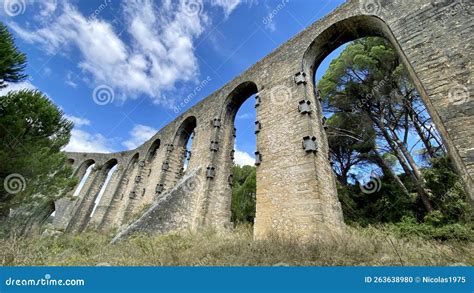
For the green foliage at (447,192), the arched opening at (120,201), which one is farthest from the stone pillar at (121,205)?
the green foliage at (447,192)

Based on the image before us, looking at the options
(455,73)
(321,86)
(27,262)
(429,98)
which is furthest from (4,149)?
(321,86)

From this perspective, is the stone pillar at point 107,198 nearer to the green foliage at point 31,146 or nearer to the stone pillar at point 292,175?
the green foliage at point 31,146

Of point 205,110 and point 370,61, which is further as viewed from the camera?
point 205,110

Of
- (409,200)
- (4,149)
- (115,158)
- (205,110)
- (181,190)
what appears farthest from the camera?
(115,158)

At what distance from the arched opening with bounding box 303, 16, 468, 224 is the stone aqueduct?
72 centimetres

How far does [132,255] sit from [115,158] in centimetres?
1831

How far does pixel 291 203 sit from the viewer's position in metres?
6.36

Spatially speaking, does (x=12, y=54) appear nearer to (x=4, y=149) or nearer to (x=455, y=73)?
(x=4, y=149)

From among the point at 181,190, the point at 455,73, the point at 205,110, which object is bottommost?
the point at 181,190

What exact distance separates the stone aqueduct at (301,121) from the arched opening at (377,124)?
28.5 inches

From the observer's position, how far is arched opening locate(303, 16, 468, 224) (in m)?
9.31

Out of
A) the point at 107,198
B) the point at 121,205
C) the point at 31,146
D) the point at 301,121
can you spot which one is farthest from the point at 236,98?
the point at 107,198

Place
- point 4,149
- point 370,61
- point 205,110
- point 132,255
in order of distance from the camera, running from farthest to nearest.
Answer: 1. point 205,110
2. point 370,61
3. point 4,149
4. point 132,255

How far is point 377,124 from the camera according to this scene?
1279cm
